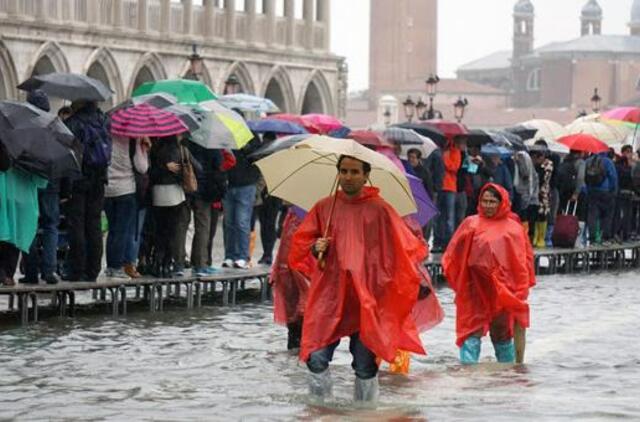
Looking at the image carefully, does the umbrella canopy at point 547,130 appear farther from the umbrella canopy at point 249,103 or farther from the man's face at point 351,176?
Result: the man's face at point 351,176

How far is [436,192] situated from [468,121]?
117732mm

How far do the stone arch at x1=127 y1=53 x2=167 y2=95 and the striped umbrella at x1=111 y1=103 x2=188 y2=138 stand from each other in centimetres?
3120

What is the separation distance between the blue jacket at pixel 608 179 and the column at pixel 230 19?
26.8 meters

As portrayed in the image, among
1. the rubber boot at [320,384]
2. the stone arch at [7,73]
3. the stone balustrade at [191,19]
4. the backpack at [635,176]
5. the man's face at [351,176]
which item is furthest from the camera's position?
the stone balustrade at [191,19]

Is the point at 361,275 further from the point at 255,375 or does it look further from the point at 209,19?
the point at 209,19

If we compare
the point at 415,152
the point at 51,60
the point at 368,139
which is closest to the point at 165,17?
the point at 51,60

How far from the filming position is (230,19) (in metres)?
56.0

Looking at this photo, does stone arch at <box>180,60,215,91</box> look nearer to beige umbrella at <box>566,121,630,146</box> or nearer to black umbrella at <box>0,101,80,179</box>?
beige umbrella at <box>566,121,630,146</box>

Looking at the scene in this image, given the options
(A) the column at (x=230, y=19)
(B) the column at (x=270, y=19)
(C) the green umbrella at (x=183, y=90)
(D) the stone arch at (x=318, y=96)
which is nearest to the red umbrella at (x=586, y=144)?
(C) the green umbrella at (x=183, y=90)

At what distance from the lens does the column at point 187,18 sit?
5359 cm

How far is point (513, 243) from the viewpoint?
1433 centimetres

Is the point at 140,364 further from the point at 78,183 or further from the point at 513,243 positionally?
the point at 78,183

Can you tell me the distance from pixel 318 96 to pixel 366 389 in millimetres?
48527

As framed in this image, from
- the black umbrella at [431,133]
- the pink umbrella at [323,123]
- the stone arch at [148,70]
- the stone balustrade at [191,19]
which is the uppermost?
the stone balustrade at [191,19]
